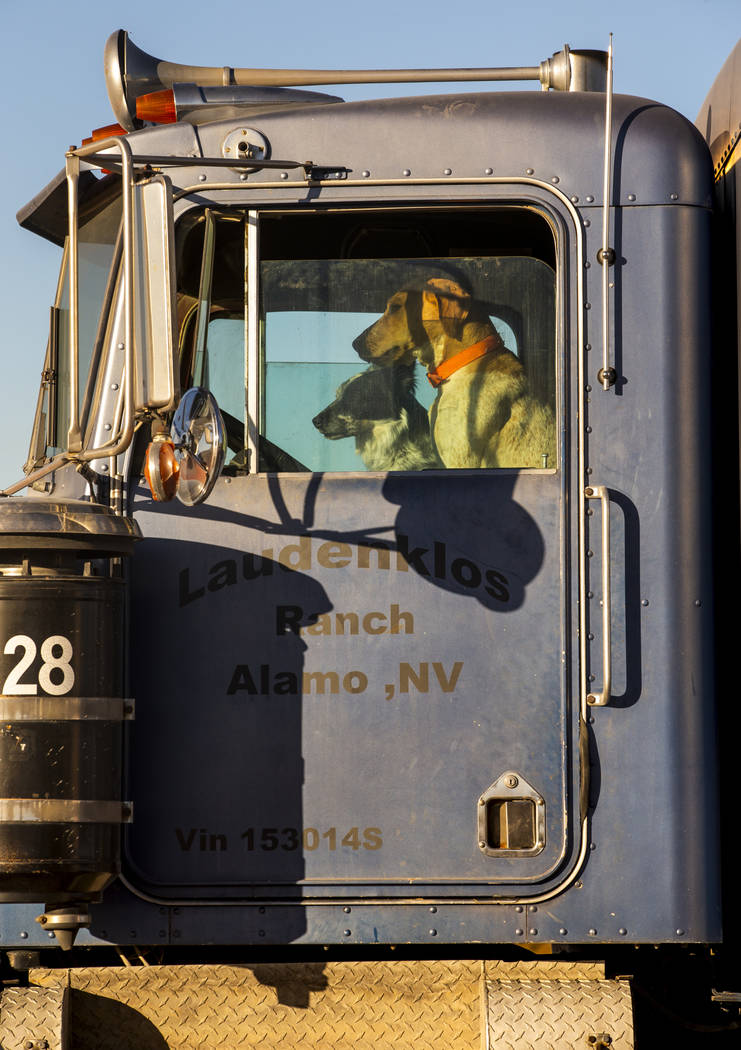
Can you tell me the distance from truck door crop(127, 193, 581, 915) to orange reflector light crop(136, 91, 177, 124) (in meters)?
0.39

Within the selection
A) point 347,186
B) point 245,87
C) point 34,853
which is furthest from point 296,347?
point 34,853

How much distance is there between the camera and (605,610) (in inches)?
132

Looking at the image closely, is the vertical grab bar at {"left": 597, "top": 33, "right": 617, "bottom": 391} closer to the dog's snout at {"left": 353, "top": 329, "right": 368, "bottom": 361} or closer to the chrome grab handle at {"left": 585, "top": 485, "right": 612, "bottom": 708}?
the chrome grab handle at {"left": 585, "top": 485, "right": 612, "bottom": 708}

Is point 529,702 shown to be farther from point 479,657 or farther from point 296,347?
point 296,347

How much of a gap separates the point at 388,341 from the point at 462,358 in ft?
0.66

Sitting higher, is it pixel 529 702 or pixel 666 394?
pixel 666 394

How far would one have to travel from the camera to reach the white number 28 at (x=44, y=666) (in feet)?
10.3

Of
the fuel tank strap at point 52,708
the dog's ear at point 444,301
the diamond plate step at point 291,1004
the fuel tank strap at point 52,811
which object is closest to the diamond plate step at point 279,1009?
the diamond plate step at point 291,1004

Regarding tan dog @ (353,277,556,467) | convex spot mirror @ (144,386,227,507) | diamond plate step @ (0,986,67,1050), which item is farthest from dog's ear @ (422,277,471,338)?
diamond plate step @ (0,986,67,1050)

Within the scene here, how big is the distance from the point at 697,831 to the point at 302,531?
1241mm

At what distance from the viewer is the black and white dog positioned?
3.50m

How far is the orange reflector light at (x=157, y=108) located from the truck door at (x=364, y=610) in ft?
1.29

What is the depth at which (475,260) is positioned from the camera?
3594mm

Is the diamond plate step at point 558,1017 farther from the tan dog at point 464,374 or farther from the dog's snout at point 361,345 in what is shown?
the dog's snout at point 361,345
